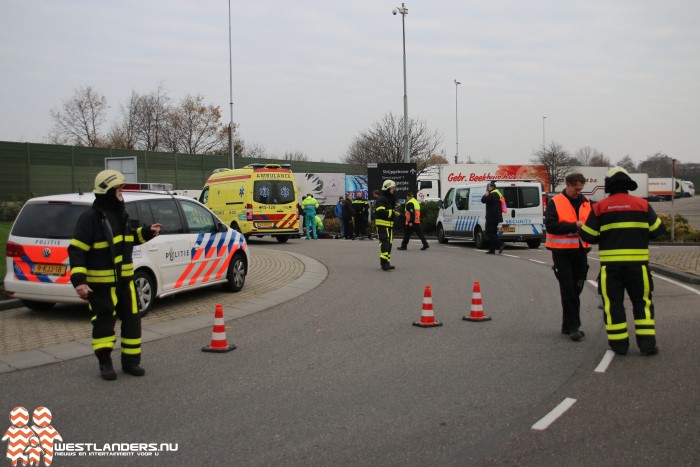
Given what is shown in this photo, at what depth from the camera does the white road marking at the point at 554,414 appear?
186 inches

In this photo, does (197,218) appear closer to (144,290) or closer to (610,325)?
(144,290)

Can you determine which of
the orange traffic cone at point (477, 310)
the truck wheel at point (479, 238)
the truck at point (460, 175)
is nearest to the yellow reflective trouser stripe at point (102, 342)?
the orange traffic cone at point (477, 310)

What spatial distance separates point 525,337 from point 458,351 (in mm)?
1122

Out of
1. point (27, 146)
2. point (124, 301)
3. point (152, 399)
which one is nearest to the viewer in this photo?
point (152, 399)

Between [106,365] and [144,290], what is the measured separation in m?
3.07

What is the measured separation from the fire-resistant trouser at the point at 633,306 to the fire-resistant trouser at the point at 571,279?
814 millimetres

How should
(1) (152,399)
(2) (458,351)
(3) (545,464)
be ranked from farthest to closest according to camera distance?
(2) (458,351) → (1) (152,399) → (3) (545,464)

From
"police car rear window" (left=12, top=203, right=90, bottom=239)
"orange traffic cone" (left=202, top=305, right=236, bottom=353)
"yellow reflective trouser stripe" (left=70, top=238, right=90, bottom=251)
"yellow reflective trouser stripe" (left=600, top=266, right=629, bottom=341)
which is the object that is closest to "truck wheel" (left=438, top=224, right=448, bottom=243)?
"police car rear window" (left=12, top=203, right=90, bottom=239)

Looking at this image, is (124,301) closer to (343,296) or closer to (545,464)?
(545,464)

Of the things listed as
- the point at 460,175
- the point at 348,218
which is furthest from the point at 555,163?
the point at 348,218

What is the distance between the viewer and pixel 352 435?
459cm

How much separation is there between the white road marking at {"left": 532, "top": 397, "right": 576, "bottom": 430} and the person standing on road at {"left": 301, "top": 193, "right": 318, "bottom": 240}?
21.5m

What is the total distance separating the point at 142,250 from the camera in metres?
9.05

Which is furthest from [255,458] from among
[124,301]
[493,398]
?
[124,301]
